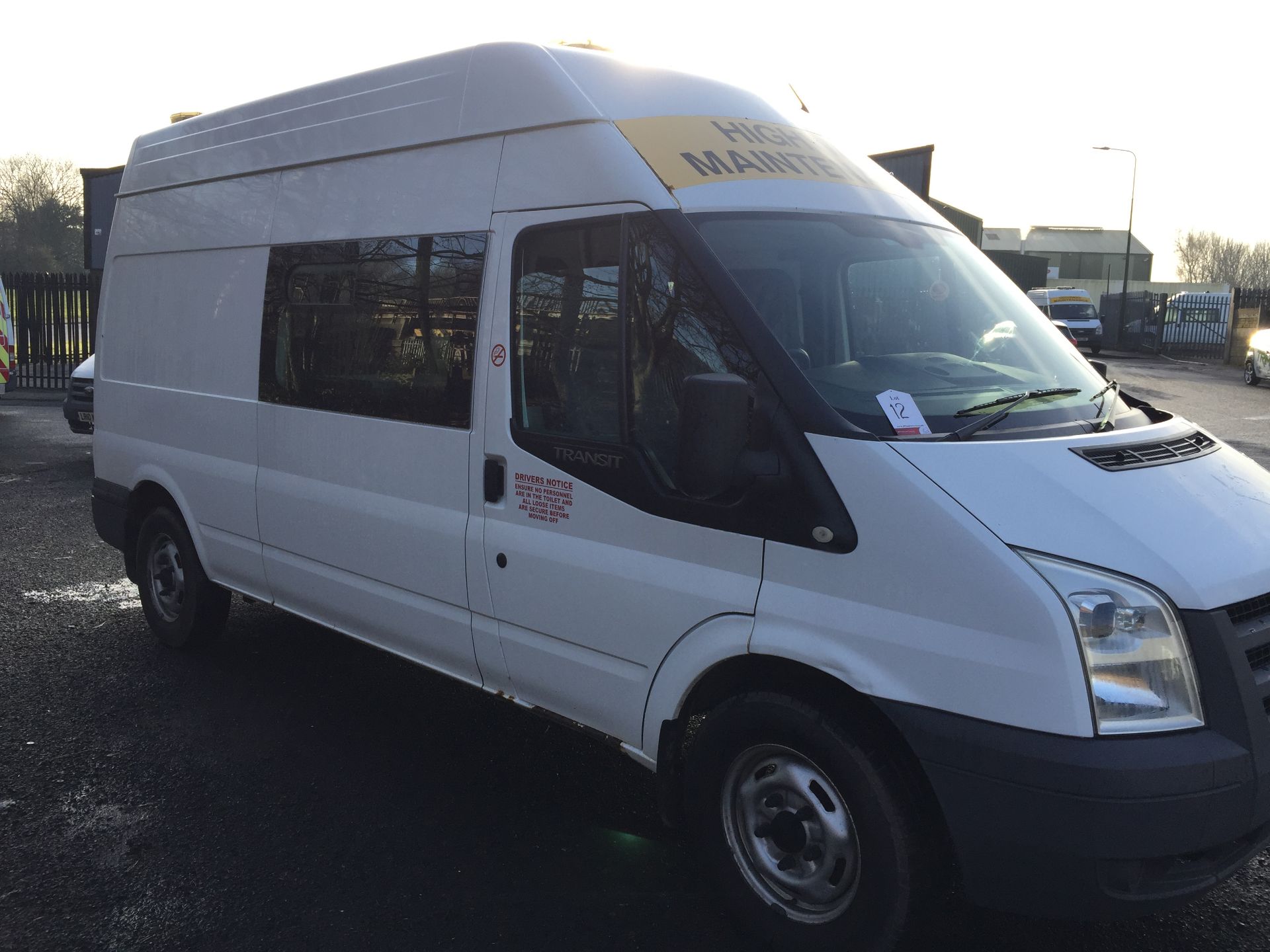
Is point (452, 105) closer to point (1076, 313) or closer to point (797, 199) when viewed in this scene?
point (797, 199)

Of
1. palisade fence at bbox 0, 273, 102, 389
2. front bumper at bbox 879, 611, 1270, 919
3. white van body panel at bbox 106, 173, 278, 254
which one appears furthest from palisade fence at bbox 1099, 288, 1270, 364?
front bumper at bbox 879, 611, 1270, 919

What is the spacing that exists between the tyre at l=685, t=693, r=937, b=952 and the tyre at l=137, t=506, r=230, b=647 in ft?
10.9

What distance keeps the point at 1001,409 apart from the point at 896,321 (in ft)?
1.54

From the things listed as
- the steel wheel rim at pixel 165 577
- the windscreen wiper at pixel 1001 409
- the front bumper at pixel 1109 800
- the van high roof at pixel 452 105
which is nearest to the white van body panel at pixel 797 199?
the van high roof at pixel 452 105

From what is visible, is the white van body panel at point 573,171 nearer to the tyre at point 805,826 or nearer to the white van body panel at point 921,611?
the white van body panel at point 921,611

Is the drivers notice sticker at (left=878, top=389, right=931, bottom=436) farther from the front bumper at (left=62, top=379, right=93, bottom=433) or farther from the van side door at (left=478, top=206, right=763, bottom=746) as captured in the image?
the front bumper at (left=62, top=379, right=93, bottom=433)

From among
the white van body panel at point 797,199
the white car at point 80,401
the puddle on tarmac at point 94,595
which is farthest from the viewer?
the white car at point 80,401

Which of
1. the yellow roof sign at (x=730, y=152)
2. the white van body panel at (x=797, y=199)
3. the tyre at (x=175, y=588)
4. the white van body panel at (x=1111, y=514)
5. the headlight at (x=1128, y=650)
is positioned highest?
the yellow roof sign at (x=730, y=152)

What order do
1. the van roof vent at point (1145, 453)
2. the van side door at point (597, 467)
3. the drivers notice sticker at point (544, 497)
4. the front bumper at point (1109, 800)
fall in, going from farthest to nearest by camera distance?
the drivers notice sticker at point (544, 497) < the van side door at point (597, 467) < the van roof vent at point (1145, 453) < the front bumper at point (1109, 800)

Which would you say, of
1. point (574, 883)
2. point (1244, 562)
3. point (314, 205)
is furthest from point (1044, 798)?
point (314, 205)

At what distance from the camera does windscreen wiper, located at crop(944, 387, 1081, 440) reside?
9.53 feet

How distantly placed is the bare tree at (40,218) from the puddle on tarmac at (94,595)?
51.5m

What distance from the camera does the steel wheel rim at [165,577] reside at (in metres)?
5.79

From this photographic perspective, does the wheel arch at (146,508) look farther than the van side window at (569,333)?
Yes
